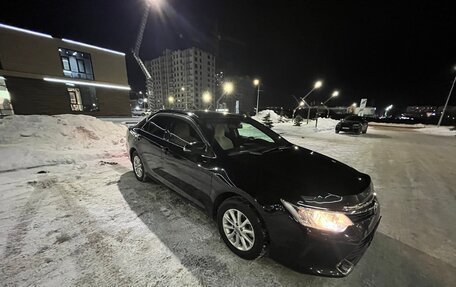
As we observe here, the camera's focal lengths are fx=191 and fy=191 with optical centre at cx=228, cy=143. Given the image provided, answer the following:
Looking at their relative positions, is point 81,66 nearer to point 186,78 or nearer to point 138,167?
point 138,167

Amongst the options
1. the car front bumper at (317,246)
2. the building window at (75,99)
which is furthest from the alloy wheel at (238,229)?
the building window at (75,99)

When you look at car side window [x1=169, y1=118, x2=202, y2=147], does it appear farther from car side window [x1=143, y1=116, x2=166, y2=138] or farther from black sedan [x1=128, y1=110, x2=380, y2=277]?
car side window [x1=143, y1=116, x2=166, y2=138]

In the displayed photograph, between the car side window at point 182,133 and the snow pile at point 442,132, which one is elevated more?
the car side window at point 182,133

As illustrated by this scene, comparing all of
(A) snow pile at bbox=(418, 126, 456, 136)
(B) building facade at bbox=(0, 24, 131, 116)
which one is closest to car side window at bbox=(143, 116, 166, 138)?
(B) building facade at bbox=(0, 24, 131, 116)

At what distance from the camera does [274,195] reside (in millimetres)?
1882

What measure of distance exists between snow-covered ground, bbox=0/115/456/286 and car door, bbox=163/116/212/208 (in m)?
0.43

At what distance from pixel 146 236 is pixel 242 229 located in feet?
4.24

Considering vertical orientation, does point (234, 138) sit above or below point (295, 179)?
above

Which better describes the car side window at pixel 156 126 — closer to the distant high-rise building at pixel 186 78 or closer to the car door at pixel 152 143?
the car door at pixel 152 143

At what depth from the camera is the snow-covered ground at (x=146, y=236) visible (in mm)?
1913

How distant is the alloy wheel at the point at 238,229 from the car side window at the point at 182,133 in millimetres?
1187

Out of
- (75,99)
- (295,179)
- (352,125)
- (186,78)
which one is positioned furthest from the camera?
(186,78)

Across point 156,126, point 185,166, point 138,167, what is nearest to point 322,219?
point 185,166

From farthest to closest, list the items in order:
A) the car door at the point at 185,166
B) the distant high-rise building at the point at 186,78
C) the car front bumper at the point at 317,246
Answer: the distant high-rise building at the point at 186,78, the car door at the point at 185,166, the car front bumper at the point at 317,246
